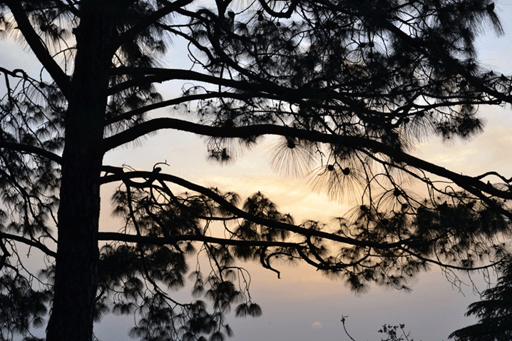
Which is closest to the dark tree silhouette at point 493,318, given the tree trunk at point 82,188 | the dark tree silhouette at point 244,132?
the dark tree silhouette at point 244,132

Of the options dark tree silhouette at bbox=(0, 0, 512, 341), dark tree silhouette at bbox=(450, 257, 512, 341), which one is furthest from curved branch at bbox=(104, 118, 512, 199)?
dark tree silhouette at bbox=(450, 257, 512, 341)

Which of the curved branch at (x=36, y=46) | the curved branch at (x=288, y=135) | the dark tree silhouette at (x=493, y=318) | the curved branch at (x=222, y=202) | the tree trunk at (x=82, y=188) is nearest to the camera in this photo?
the curved branch at (x=288, y=135)

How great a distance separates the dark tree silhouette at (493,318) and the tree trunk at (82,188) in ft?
19.7

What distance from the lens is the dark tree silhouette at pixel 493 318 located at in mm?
7979

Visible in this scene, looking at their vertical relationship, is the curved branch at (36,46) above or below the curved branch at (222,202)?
above

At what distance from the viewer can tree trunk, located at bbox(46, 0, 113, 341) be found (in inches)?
156

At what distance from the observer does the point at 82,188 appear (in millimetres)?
4090

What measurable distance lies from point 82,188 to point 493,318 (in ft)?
22.6

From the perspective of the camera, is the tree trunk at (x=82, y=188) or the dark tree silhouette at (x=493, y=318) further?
the dark tree silhouette at (x=493, y=318)

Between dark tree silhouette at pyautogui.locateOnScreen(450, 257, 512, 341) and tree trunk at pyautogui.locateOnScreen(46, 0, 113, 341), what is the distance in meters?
6.01

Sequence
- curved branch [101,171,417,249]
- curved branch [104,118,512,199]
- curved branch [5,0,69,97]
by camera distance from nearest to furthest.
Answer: curved branch [104,118,512,199]
curved branch [101,171,417,249]
curved branch [5,0,69,97]

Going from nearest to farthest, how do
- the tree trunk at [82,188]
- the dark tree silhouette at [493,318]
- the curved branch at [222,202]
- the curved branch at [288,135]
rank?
1. the curved branch at [288,135]
2. the tree trunk at [82,188]
3. the curved branch at [222,202]
4. the dark tree silhouette at [493,318]

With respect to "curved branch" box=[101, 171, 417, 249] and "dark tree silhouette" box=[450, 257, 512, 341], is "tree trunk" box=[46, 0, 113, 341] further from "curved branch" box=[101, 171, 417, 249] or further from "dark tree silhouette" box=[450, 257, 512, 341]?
"dark tree silhouette" box=[450, 257, 512, 341]

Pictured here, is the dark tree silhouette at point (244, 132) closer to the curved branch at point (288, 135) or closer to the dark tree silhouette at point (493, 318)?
the curved branch at point (288, 135)
